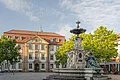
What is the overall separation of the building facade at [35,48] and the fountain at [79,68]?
48.4 m

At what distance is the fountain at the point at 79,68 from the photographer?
91.5 ft

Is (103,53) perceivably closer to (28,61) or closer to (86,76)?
(86,76)

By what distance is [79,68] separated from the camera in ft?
98.5

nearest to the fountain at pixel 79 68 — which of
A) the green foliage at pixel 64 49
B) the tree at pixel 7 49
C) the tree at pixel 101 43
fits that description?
the tree at pixel 101 43

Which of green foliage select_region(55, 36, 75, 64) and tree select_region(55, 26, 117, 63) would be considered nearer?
tree select_region(55, 26, 117, 63)

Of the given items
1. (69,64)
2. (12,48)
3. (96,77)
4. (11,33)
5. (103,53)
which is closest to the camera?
(96,77)

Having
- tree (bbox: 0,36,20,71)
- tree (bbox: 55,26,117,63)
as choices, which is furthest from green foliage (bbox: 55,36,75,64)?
tree (bbox: 0,36,20,71)

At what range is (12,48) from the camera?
59688 millimetres

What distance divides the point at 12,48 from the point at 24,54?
917 inches

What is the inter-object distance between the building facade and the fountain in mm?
48409

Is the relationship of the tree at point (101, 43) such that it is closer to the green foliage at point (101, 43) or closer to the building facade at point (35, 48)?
the green foliage at point (101, 43)

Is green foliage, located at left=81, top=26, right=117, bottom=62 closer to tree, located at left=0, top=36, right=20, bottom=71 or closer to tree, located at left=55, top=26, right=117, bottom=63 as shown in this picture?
tree, located at left=55, top=26, right=117, bottom=63

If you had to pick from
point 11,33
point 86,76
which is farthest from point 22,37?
point 86,76

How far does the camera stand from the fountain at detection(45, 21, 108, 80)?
27.9 meters
